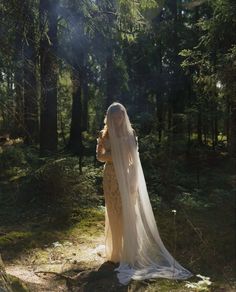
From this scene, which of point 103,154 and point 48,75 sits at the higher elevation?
point 48,75

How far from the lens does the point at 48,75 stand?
7656mm

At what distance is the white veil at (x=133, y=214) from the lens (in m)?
6.25

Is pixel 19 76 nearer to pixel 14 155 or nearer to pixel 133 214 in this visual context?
pixel 133 214

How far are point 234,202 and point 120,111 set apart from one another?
4758 mm

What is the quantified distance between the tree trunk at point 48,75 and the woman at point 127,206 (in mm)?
1258

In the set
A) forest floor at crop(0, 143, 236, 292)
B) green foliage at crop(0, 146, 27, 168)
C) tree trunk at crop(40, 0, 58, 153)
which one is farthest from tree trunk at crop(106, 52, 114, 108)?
forest floor at crop(0, 143, 236, 292)

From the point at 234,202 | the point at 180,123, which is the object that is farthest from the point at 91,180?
the point at 180,123

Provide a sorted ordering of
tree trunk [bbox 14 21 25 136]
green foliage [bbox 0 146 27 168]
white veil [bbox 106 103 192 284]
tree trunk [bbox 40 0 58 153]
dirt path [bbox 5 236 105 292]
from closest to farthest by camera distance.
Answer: tree trunk [bbox 14 21 25 136] < dirt path [bbox 5 236 105 292] < white veil [bbox 106 103 192 284] < tree trunk [bbox 40 0 58 153] < green foliage [bbox 0 146 27 168]

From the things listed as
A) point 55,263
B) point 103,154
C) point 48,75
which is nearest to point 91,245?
point 55,263

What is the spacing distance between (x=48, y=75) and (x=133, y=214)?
2.84m

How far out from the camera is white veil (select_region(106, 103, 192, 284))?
6.25 metres

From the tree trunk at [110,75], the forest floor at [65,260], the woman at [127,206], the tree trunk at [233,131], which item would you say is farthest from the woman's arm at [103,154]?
the tree trunk at [110,75]

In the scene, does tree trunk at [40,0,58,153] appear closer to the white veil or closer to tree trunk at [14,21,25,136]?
tree trunk at [14,21,25,136]

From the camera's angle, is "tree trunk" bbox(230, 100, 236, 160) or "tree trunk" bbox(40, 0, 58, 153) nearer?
"tree trunk" bbox(40, 0, 58, 153)
